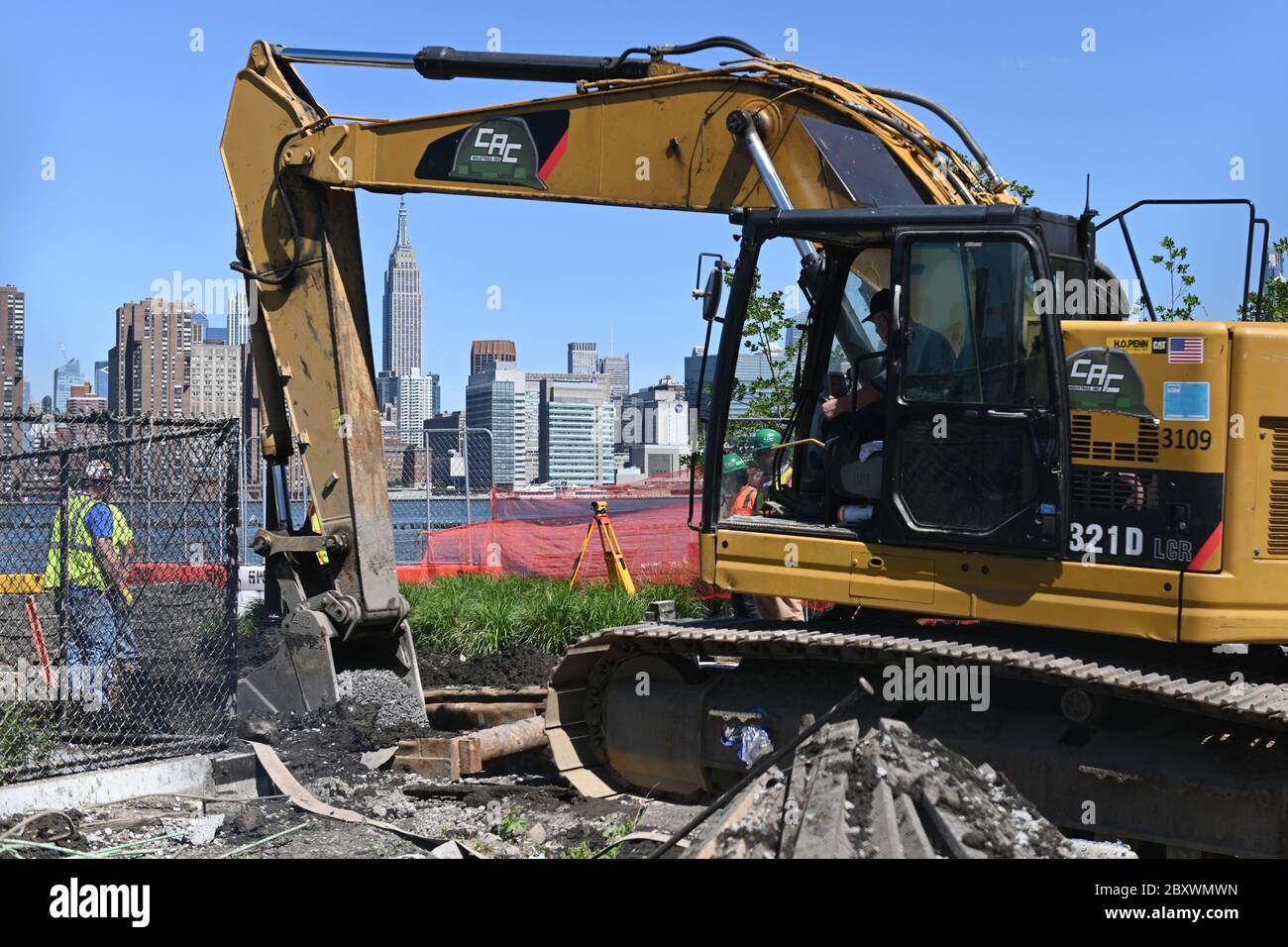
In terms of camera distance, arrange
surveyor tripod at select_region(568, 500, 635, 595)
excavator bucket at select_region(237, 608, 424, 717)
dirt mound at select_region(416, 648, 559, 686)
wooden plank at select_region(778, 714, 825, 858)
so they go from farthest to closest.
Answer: surveyor tripod at select_region(568, 500, 635, 595)
dirt mound at select_region(416, 648, 559, 686)
excavator bucket at select_region(237, 608, 424, 717)
wooden plank at select_region(778, 714, 825, 858)

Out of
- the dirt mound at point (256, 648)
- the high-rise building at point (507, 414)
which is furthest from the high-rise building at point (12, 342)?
the high-rise building at point (507, 414)

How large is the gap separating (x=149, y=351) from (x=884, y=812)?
68.7 feet

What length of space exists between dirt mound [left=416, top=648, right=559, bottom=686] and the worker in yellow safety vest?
2.86m

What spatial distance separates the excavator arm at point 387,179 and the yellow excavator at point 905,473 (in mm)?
20

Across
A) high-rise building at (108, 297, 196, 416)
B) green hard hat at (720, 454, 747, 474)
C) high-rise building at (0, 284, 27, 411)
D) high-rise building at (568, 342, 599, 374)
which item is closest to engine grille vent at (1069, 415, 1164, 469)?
green hard hat at (720, 454, 747, 474)

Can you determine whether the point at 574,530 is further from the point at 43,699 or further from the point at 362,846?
the point at 362,846

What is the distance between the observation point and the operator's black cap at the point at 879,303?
6.65 m

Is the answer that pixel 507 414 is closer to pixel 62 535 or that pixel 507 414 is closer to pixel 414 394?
pixel 62 535

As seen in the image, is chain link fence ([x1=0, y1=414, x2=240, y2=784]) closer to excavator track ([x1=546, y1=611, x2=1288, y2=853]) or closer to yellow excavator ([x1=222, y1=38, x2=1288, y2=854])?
yellow excavator ([x1=222, y1=38, x2=1288, y2=854])

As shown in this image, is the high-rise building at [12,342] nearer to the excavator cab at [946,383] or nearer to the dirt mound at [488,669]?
the dirt mound at [488,669]

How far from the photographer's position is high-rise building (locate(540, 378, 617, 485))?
47000 millimetres

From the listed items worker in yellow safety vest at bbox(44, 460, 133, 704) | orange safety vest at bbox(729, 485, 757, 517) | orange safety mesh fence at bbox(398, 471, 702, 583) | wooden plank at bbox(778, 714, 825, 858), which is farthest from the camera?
orange safety mesh fence at bbox(398, 471, 702, 583)
